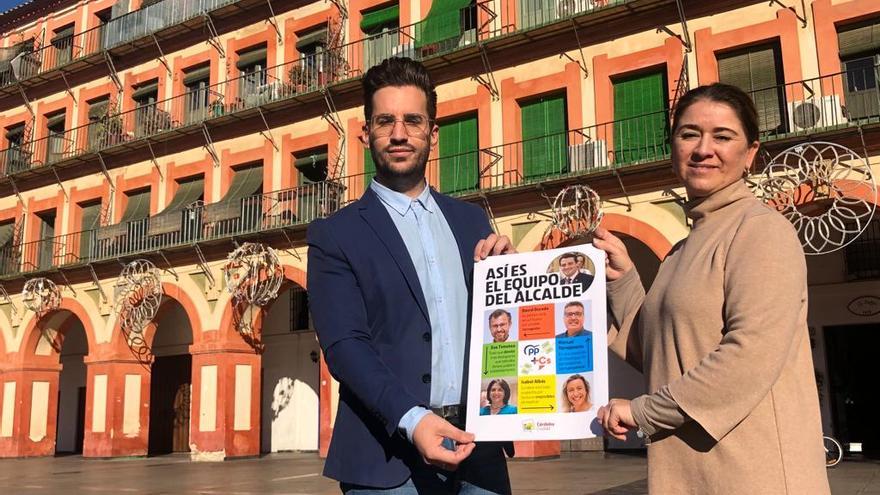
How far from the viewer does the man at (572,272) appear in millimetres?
2527

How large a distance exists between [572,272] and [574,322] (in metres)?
0.17

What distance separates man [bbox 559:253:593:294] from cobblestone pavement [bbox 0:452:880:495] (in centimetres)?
894

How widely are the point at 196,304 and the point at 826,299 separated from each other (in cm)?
1470

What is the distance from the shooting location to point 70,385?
28.1 meters

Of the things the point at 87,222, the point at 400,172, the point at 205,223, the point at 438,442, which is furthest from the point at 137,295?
the point at 438,442

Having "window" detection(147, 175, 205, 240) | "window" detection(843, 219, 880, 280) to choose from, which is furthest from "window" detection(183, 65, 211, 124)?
"window" detection(843, 219, 880, 280)

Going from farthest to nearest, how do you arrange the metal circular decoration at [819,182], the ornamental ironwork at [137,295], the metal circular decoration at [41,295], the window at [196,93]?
1. the metal circular decoration at [41,295]
2. the window at [196,93]
3. the ornamental ironwork at [137,295]
4. the metal circular decoration at [819,182]

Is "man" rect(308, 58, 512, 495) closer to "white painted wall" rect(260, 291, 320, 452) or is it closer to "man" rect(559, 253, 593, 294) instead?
"man" rect(559, 253, 593, 294)

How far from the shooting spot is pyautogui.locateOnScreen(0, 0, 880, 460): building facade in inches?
600

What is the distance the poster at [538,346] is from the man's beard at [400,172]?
0.37m

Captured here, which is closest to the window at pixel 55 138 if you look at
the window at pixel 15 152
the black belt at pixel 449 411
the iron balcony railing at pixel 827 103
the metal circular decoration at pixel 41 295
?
the window at pixel 15 152

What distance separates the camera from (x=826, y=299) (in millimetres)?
17047

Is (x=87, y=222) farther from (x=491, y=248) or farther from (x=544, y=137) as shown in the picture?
(x=491, y=248)

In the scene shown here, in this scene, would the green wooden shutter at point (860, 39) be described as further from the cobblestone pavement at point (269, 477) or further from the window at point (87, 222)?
the window at point (87, 222)
